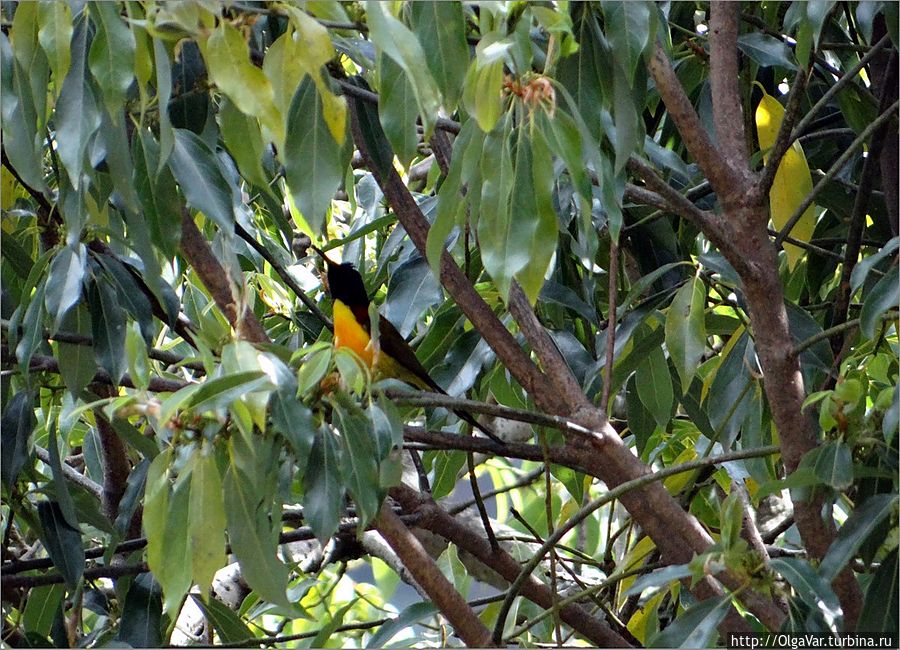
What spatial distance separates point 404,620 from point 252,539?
85 cm

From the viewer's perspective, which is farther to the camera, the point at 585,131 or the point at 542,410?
the point at 542,410

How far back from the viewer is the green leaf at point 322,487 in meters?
1.53

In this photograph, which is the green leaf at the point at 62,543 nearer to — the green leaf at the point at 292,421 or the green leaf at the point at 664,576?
the green leaf at the point at 292,421

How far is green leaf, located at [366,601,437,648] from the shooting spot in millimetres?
2203

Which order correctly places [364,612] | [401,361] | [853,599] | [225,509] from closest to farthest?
[225,509]
[853,599]
[401,361]
[364,612]

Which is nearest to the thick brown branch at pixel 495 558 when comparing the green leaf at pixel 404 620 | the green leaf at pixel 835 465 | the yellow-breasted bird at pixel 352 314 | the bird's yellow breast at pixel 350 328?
the green leaf at pixel 404 620

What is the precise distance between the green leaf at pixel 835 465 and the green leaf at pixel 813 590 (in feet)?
0.42

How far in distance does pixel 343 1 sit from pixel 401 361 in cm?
212

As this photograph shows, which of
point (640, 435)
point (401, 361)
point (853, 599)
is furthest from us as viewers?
point (401, 361)

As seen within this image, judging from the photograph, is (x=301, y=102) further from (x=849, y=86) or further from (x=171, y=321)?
(x=849, y=86)

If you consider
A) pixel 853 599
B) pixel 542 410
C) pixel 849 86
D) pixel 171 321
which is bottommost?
pixel 853 599

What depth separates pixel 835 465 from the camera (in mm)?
1550

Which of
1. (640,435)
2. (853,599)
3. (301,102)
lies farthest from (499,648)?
(301,102)

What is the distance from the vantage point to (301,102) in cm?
162
